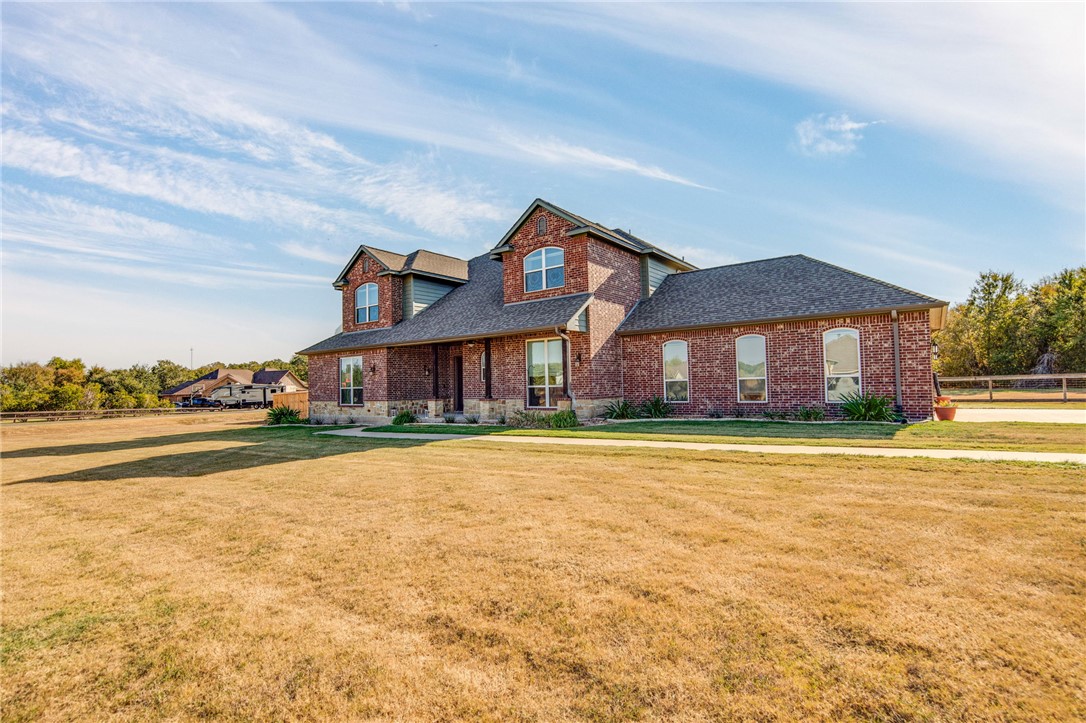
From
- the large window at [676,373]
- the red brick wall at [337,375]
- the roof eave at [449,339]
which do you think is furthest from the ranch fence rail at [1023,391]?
the red brick wall at [337,375]

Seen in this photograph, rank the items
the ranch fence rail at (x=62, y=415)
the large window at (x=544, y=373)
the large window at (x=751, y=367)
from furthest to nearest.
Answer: the ranch fence rail at (x=62, y=415), the large window at (x=544, y=373), the large window at (x=751, y=367)

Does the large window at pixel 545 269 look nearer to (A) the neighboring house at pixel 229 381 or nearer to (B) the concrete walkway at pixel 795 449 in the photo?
(B) the concrete walkway at pixel 795 449

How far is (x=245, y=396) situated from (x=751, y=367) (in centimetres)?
5607

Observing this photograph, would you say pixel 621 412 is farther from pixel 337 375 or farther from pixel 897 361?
pixel 337 375

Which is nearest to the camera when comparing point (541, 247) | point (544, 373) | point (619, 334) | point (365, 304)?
point (544, 373)

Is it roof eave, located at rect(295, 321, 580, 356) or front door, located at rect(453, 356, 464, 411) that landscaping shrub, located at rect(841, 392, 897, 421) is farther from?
front door, located at rect(453, 356, 464, 411)

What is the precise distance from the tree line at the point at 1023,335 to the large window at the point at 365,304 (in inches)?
1602

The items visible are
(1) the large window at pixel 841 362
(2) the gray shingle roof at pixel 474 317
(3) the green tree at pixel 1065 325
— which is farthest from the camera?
(3) the green tree at pixel 1065 325

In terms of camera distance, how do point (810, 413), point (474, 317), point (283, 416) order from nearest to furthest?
point (810, 413) → point (474, 317) → point (283, 416)

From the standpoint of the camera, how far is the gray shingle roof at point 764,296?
15365mm

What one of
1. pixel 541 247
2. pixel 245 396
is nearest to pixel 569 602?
pixel 541 247

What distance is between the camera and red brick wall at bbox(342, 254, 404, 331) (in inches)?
938

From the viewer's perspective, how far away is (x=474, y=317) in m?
20.9

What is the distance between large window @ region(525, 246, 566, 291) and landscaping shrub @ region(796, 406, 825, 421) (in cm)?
875
